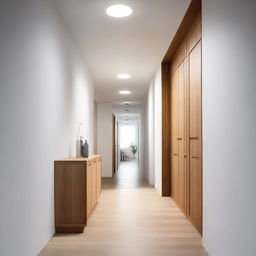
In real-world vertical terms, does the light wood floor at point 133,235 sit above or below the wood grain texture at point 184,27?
below

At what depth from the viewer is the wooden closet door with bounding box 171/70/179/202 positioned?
5246mm

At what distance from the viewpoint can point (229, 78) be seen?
225 centimetres

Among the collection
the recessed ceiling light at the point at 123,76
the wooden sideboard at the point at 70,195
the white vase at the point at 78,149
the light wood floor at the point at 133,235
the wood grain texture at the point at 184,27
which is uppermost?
the wood grain texture at the point at 184,27

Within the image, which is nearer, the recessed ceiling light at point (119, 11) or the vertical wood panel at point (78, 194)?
the recessed ceiling light at point (119, 11)

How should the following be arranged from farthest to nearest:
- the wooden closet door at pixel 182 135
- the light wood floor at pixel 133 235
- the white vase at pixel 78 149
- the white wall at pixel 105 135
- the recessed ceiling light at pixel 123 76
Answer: the white wall at pixel 105 135 → the recessed ceiling light at pixel 123 76 → the white vase at pixel 78 149 → the wooden closet door at pixel 182 135 → the light wood floor at pixel 133 235

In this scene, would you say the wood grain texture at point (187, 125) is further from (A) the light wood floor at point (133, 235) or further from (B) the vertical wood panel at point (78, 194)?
(B) the vertical wood panel at point (78, 194)

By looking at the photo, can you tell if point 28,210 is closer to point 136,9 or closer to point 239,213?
point 239,213

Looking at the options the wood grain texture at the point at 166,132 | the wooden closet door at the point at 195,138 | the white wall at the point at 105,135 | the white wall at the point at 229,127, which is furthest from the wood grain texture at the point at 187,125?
the white wall at the point at 105,135

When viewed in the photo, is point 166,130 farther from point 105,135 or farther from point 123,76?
point 105,135

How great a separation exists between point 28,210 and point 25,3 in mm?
1670

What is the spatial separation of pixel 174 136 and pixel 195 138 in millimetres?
1596

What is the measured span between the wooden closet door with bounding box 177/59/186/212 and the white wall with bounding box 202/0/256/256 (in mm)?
1585

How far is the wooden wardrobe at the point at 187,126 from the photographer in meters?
3.70

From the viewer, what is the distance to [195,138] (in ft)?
12.7
